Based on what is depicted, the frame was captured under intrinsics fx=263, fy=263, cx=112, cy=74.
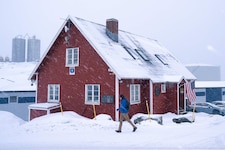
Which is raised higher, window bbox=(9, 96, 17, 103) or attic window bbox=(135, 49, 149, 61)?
attic window bbox=(135, 49, 149, 61)

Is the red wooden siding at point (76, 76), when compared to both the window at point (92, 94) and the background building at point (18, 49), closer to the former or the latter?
the window at point (92, 94)

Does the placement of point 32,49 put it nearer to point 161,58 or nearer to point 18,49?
point 18,49

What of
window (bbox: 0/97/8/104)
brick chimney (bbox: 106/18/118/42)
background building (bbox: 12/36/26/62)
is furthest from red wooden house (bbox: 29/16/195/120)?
background building (bbox: 12/36/26/62)

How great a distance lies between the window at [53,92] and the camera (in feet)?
66.2

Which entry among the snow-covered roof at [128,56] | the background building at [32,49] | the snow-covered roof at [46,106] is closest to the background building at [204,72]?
the snow-covered roof at [128,56]

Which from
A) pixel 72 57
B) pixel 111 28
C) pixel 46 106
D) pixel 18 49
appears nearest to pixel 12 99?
pixel 46 106

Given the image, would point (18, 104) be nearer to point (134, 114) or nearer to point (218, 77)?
point (134, 114)

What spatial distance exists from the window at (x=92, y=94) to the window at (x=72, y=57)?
6.74ft

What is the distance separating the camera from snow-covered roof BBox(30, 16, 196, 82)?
58.3 ft

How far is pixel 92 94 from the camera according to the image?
1842cm

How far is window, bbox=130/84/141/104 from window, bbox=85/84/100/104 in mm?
2479

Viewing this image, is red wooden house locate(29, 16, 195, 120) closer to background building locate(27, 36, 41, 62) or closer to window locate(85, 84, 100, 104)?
window locate(85, 84, 100, 104)

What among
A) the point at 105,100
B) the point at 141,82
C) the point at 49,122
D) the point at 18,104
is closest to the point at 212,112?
the point at 141,82

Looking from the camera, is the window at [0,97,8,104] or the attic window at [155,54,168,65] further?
the window at [0,97,8,104]
